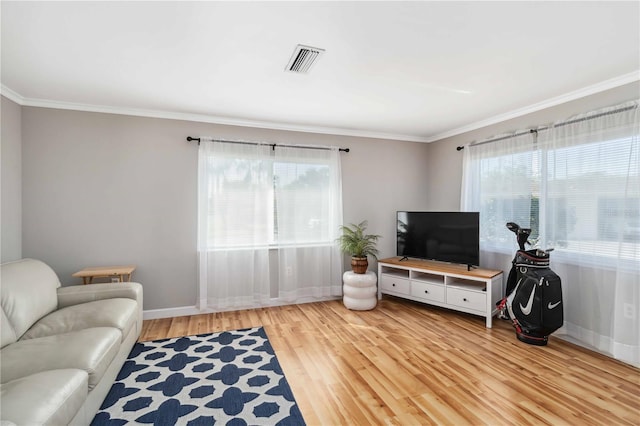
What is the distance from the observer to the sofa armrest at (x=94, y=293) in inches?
110

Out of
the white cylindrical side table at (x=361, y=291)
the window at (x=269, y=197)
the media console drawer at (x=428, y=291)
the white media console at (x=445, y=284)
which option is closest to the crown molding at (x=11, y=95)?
the window at (x=269, y=197)

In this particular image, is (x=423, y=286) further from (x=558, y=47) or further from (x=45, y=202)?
(x=45, y=202)

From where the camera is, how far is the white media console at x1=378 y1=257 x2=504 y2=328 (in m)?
3.69

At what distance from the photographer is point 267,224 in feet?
14.1

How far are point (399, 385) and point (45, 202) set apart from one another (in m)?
4.06

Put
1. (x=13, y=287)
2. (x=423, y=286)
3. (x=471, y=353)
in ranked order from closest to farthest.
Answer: (x=13, y=287) < (x=471, y=353) < (x=423, y=286)

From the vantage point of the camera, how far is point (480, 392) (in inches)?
91.1

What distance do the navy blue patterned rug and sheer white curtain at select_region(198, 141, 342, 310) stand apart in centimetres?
102

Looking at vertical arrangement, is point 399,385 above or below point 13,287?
below

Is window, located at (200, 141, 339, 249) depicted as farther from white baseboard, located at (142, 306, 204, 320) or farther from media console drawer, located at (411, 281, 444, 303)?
media console drawer, located at (411, 281, 444, 303)

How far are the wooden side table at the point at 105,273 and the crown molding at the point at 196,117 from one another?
71.1 inches

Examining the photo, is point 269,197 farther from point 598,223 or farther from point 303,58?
point 598,223

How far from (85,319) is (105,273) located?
984mm

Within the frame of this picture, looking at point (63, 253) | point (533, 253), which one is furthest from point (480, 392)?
point (63, 253)
